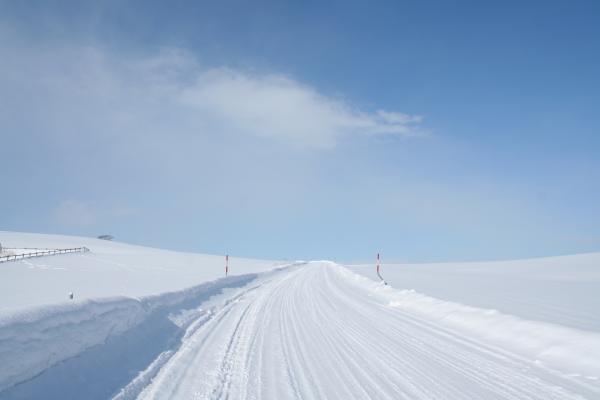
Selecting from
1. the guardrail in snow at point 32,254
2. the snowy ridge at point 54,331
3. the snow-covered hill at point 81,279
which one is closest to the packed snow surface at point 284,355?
the snowy ridge at point 54,331

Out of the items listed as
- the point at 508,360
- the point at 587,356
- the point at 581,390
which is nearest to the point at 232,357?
Answer: the point at 508,360

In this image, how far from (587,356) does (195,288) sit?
14.9 m

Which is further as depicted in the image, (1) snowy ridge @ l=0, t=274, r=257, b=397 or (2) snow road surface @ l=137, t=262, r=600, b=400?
(2) snow road surface @ l=137, t=262, r=600, b=400

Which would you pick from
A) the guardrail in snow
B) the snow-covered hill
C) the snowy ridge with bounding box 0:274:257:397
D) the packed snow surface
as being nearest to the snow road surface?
the packed snow surface

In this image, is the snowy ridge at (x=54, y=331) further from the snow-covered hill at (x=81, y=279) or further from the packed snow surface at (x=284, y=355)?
the snow-covered hill at (x=81, y=279)

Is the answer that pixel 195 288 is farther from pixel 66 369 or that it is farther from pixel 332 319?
pixel 66 369

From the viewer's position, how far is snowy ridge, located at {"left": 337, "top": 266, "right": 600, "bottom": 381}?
6867 millimetres

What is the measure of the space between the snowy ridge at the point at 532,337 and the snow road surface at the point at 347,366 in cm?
18

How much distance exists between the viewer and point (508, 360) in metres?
7.22

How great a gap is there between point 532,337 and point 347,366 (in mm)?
4133

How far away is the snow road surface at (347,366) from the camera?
554cm

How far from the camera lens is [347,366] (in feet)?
22.6

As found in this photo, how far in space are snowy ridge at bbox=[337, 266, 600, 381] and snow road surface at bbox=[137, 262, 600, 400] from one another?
7.2 inches

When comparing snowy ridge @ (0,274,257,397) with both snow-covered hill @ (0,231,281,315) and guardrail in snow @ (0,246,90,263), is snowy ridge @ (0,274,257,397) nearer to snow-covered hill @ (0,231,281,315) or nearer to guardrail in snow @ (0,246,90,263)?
snow-covered hill @ (0,231,281,315)
